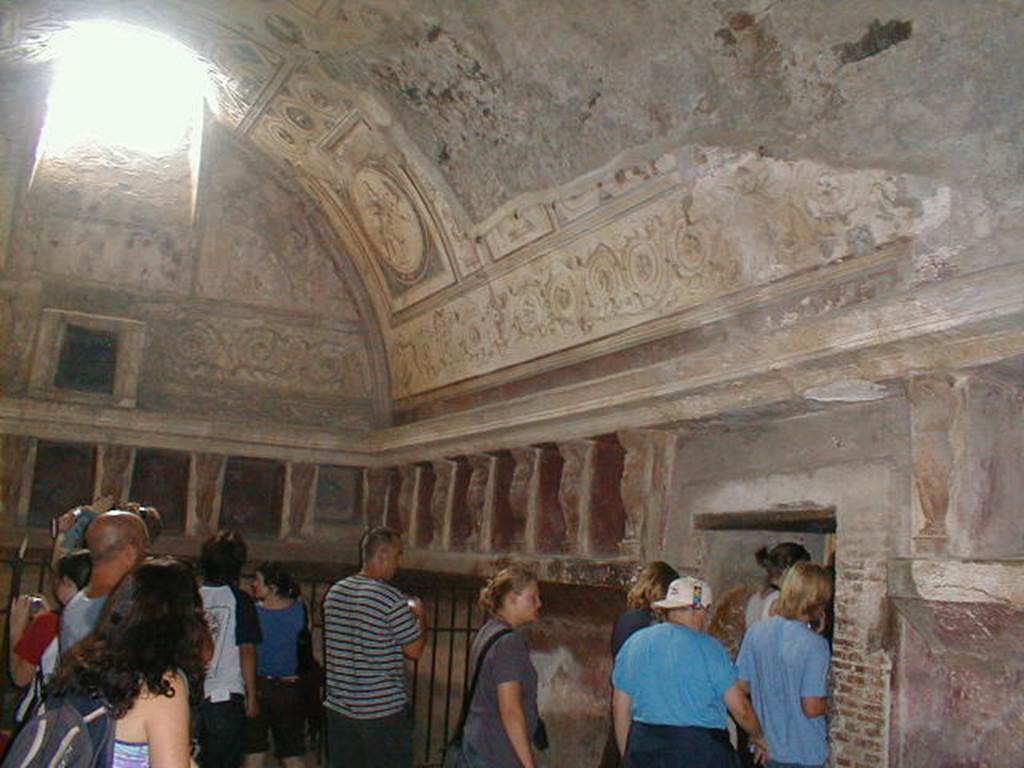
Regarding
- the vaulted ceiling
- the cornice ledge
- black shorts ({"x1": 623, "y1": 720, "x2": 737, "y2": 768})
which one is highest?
the vaulted ceiling

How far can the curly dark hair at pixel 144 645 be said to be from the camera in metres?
2.71

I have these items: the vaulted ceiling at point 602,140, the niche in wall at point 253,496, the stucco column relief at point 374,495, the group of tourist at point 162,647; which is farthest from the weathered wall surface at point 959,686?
the niche in wall at point 253,496

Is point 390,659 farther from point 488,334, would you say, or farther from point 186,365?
point 186,365

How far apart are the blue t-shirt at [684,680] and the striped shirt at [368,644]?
4.12ft

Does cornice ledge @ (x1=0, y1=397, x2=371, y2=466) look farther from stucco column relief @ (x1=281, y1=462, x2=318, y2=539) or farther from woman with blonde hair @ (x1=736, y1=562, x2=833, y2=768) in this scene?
woman with blonde hair @ (x1=736, y1=562, x2=833, y2=768)

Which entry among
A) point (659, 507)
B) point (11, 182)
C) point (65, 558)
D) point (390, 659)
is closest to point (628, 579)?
point (659, 507)

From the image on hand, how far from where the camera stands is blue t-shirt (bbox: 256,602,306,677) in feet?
19.8

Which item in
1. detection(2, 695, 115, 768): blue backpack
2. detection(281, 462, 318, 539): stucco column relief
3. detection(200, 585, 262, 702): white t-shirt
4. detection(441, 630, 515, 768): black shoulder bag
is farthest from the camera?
detection(281, 462, 318, 539): stucco column relief

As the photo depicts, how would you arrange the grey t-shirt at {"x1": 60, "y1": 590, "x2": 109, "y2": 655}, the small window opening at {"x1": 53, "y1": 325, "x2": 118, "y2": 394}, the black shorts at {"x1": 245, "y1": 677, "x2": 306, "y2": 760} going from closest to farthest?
the grey t-shirt at {"x1": 60, "y1": 590, "x2": 109, "y2": 655}
the black shorts at {"x1": 245, "y1": 677, "x2": 306, "y2": 760}
the small window opening at {"x1": 53, "y1": 325, "x2": 118, "y2": 394}

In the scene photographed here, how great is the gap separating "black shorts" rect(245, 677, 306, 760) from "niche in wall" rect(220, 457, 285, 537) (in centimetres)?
458

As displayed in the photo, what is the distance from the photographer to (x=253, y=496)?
10.7 m

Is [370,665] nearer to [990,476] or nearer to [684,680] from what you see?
[684,680]

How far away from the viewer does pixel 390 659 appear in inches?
198

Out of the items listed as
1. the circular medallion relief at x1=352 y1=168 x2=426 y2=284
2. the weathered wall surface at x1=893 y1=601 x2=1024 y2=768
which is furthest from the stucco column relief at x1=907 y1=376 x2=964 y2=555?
the circular medallion relief at x1=352 y1=168 x2=426 y2=284
